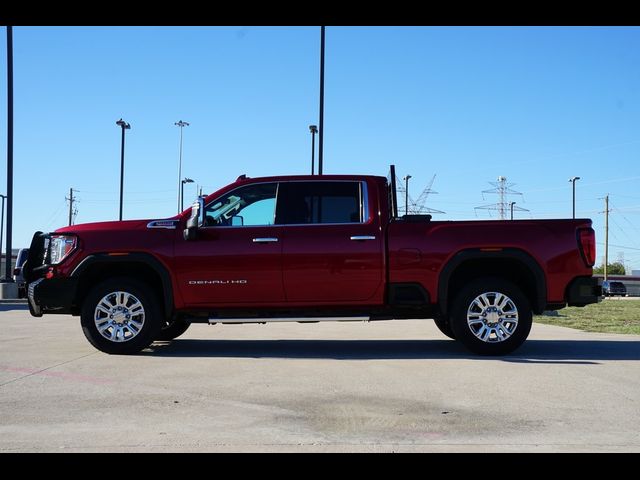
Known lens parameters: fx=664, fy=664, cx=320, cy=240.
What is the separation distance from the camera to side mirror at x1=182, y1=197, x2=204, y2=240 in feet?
25.3

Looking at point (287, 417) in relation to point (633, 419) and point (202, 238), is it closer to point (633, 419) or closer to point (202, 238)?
point (633, 419)

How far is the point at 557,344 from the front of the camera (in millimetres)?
9000

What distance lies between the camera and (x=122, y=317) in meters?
7.78

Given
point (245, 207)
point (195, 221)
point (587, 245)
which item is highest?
point (245, 207)

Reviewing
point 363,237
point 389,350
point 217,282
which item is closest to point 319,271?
point 363,237

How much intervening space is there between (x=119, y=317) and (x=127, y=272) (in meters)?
0.61

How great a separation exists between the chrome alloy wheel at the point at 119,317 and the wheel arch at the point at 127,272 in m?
0.32

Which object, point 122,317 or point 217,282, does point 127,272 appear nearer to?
point 122,317

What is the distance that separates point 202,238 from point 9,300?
18.6m

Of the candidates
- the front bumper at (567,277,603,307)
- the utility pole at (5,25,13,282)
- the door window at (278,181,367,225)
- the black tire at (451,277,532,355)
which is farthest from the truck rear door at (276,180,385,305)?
the utility pole at (5,25,13,282)

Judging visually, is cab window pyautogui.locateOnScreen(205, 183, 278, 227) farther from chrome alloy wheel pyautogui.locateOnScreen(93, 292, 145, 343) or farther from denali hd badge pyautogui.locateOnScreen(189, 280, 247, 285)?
chrome alloy wheel pyautogui.locateOnScreen(93, 292, 145, 343)

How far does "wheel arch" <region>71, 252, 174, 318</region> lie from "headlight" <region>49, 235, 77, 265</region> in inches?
9.8
